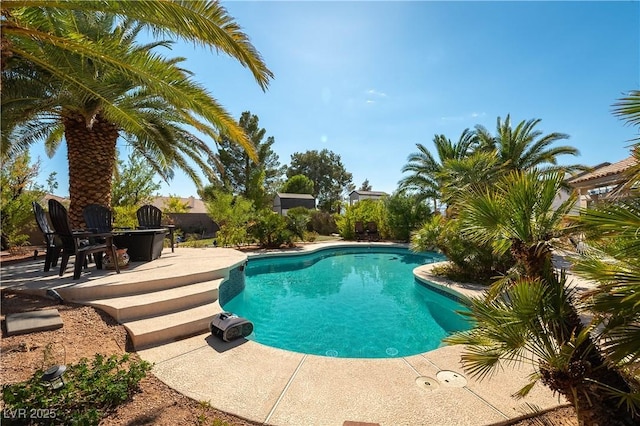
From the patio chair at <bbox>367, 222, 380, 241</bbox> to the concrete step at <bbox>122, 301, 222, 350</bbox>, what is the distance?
56.8 feet

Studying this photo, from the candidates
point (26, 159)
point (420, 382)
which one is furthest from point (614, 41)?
point (26, 159)

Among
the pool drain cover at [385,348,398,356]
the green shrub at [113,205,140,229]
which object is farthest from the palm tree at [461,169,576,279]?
the green shrub at [113,205,140,229]

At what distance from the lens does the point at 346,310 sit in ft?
22.7

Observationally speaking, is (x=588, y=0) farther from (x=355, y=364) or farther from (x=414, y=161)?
(x=414, y=161)

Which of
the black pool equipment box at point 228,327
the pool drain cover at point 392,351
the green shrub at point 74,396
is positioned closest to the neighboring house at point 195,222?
the black pool equipment box at point 228,327

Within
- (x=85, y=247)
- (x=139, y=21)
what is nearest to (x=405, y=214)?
(x=85, y=247)

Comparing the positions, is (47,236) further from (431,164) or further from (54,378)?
(431,164)

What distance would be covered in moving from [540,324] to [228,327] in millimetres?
3650

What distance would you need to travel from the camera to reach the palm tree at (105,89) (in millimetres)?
3842

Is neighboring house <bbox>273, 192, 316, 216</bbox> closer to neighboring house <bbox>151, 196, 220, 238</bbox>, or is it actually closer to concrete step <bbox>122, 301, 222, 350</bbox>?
neighboring house <bbox>151, 196, 220, 238</bbox>

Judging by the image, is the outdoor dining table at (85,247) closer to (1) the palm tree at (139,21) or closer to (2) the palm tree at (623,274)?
(1) the palm tree at (139,21)

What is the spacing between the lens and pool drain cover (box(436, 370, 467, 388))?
9.78ft

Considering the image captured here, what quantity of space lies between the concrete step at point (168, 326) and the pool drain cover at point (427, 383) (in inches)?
128

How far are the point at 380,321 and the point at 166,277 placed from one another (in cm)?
469
